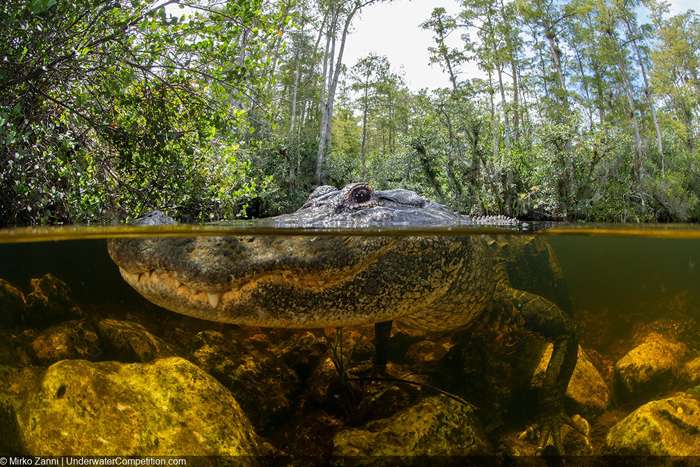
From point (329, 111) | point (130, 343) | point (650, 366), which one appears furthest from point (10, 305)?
point (329, 111)

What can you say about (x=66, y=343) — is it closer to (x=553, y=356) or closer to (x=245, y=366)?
(x=245, y=366)

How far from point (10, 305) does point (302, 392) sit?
2.17 metres

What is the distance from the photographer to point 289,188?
20.7 metres

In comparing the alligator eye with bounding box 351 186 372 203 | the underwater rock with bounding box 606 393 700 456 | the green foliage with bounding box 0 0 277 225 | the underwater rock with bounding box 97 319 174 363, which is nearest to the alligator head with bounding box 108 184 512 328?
the underwater rock with bounding box 97 319 174 363

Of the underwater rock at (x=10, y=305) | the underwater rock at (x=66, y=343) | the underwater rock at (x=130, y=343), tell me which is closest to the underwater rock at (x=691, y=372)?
the underwater rock at (x=130, y=343)

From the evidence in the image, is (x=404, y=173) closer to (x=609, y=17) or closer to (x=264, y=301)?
(x=609, y=17)

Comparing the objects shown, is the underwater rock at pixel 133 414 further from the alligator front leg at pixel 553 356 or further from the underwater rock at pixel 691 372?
the underwater rock at pixel 691 372

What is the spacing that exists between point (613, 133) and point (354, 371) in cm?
1641

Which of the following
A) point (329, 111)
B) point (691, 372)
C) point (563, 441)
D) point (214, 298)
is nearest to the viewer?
point (214, 298)

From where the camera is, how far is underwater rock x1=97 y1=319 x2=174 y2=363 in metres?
2.93

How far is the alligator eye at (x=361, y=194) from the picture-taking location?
15.3ft

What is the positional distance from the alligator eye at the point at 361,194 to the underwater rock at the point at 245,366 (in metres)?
2.08

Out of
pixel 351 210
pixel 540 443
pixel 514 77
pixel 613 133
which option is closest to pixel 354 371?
pixel 540 443

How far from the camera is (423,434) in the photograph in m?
2.64
